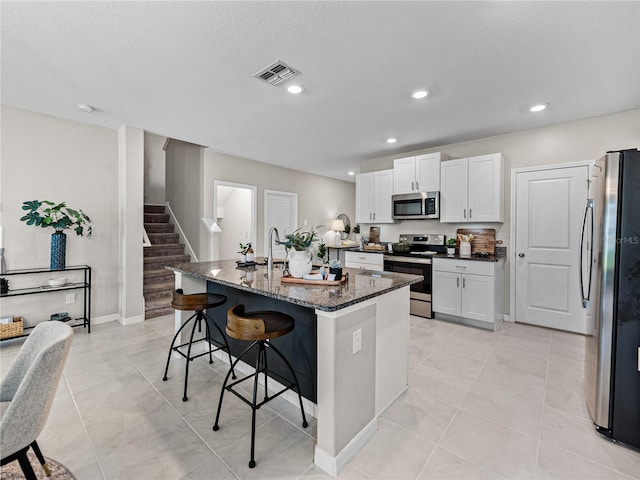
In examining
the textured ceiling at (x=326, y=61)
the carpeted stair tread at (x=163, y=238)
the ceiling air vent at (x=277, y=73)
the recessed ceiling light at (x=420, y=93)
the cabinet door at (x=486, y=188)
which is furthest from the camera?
the carpeted stair tread at (x=163, y=238)

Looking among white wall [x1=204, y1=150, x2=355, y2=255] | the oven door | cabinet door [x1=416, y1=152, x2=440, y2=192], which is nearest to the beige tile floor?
the oven door

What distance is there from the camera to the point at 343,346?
1604 mm

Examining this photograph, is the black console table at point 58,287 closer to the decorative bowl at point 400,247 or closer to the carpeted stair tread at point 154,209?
the carpeted stair tread at point 154,209

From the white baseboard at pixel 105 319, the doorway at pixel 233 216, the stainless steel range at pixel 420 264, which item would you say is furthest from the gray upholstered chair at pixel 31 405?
the doorway at pixel 233 216

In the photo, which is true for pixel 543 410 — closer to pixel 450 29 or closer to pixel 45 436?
pixel 450 29

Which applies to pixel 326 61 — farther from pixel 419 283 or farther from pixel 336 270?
pixel 419 283

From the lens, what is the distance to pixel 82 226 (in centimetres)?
379

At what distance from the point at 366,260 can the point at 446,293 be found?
4.33 feet

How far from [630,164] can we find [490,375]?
1.86 meters

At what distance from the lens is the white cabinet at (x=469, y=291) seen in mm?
3725

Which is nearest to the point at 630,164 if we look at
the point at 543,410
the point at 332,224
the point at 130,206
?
the point at 543,410

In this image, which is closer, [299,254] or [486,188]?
[299,254]

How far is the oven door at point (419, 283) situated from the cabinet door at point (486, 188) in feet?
2.94

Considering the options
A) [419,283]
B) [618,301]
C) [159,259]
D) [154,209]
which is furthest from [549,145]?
[154,209]
